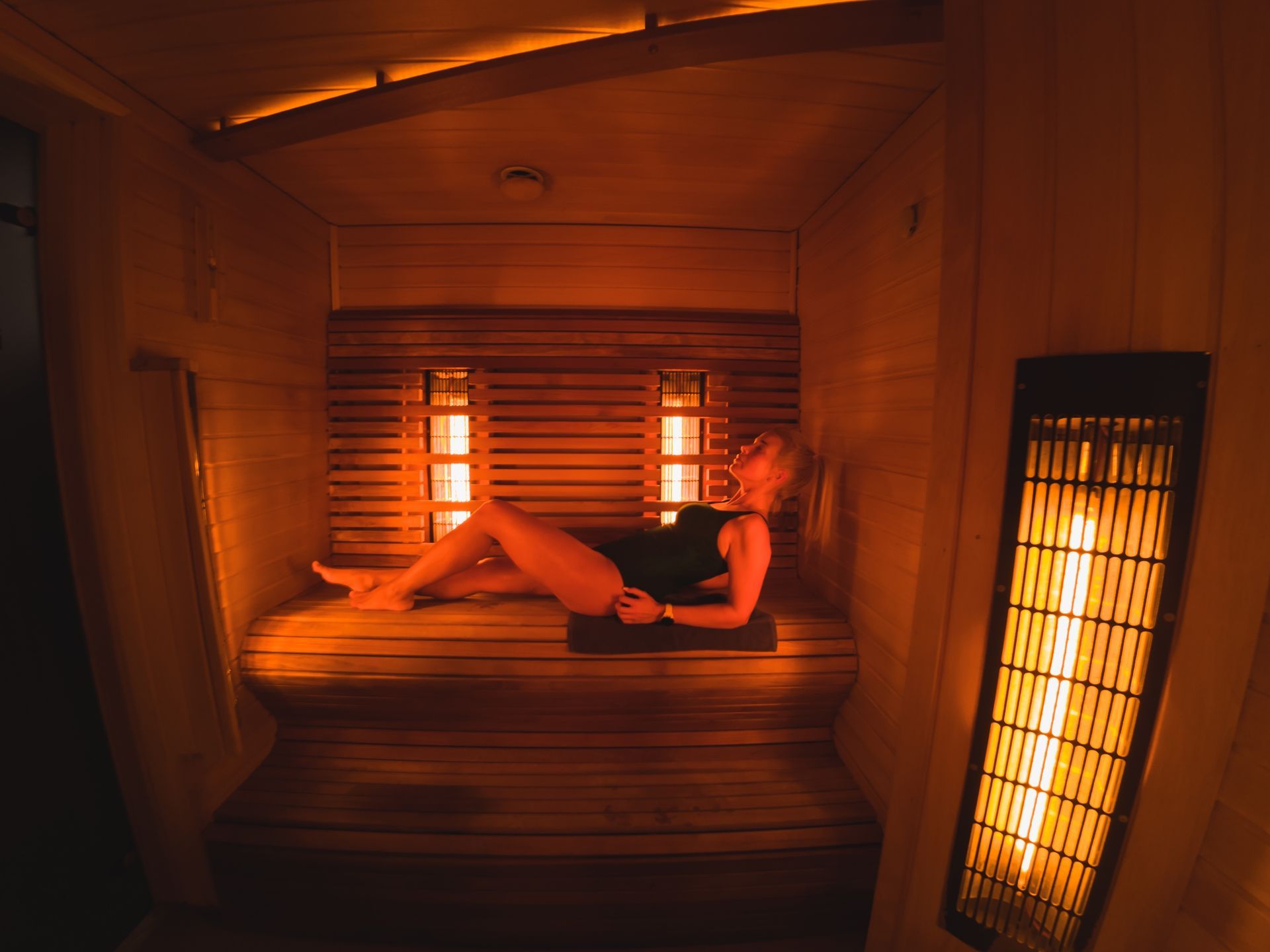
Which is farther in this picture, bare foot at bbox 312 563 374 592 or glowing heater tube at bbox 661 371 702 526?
glowing heater tube at bbox 661 371 702 526

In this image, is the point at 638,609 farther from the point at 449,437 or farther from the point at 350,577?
the point at 449,437

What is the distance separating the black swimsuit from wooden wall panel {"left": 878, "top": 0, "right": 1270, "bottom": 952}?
1.16m

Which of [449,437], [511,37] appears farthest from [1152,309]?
[449,437]

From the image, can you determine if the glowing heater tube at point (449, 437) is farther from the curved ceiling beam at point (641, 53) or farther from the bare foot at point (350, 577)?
the curved ceiling beam at point (641, 53)

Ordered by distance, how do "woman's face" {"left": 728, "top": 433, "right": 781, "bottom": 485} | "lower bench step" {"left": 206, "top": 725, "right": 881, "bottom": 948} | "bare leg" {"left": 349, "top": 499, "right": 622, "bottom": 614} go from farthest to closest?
"woman's face" {"left": 728, "top": 433, "right": 781, "bottom": 485} → "bare leg" {"left": 349, "top": 499, "right": 622, "bottom": 614} → "lower bench step" {"left": 206, "top": 725, "right": 881, "bottom": 948}

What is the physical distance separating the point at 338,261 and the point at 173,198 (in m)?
1.25

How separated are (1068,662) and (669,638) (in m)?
1.53

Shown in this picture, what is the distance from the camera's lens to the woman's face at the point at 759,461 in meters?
2.69

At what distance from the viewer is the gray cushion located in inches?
93.8

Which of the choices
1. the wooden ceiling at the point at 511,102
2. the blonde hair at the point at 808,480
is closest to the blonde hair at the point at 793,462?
the blonde hair at the point at 808,480

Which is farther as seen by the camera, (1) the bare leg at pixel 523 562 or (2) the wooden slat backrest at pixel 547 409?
(2) the wooden slat backrest at pixel 547 409

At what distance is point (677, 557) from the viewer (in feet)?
8.45

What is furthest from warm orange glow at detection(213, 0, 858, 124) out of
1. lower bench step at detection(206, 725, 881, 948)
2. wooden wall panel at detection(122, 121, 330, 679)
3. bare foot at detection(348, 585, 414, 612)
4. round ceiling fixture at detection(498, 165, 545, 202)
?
lower bench step at detection(206, 725, 881, 948)

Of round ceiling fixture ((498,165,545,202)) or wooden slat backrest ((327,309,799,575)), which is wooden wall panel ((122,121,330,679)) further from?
round ceiling fixture ((498,165,545,202))
